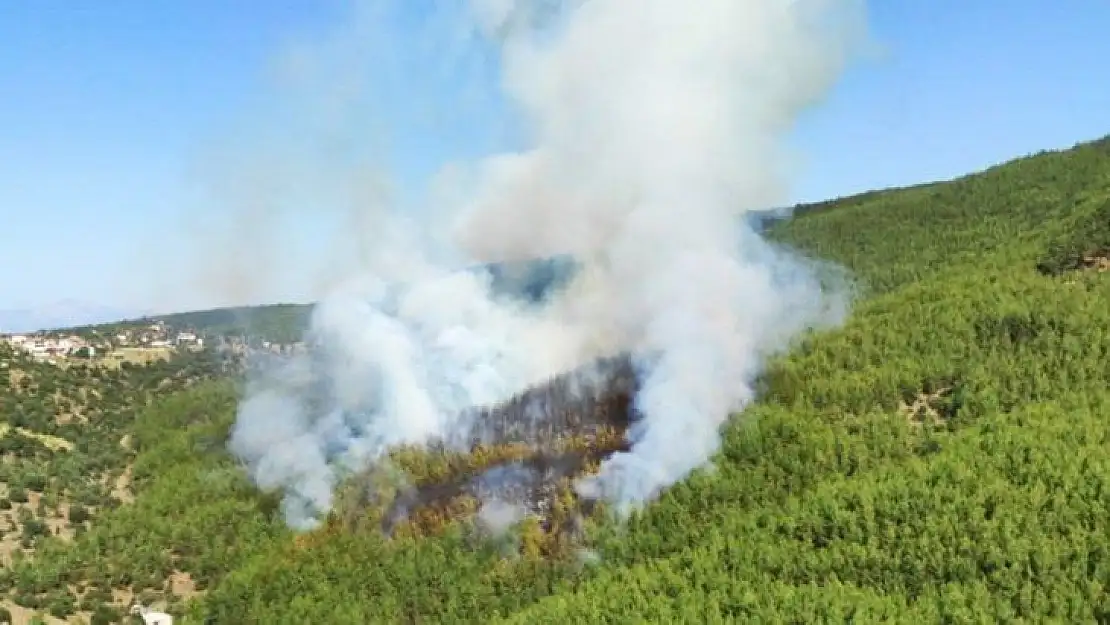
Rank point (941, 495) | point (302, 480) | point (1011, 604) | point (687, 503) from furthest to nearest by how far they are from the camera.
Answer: point (302, 480), point (687, 503), point (941, 495), point (1011, 604)

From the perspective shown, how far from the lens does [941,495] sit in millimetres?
33562

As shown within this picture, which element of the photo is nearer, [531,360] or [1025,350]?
[1025,350]

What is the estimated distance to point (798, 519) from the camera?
35031 mm

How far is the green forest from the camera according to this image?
100ft

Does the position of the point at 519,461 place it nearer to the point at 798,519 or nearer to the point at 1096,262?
the point at 798,519

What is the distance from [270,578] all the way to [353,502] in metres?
5.71

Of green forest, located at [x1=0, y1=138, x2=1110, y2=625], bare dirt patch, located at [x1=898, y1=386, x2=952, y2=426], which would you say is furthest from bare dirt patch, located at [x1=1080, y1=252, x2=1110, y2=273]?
bare dirt patch, located at [x1=898, y1=386, x2=952, y2=426]

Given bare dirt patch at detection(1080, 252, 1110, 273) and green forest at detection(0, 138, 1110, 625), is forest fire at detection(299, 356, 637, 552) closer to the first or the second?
green forest at detection(0, 138, 1110, 625)

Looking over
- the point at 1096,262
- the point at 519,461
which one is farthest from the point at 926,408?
the point at 1096,262

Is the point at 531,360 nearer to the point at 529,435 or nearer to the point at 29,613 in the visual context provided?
the point at 529,435

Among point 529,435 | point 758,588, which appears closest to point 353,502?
point 529,435

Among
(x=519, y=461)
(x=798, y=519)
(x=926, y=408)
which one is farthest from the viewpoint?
(x=519, y=461)

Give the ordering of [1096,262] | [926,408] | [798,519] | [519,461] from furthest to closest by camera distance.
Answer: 1. [1096,262]
2. [519,461]
3. [926,408]
4. [798,519]

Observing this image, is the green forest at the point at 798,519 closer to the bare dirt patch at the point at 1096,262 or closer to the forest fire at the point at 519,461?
the bare dirt patch at the point at 1096,262
